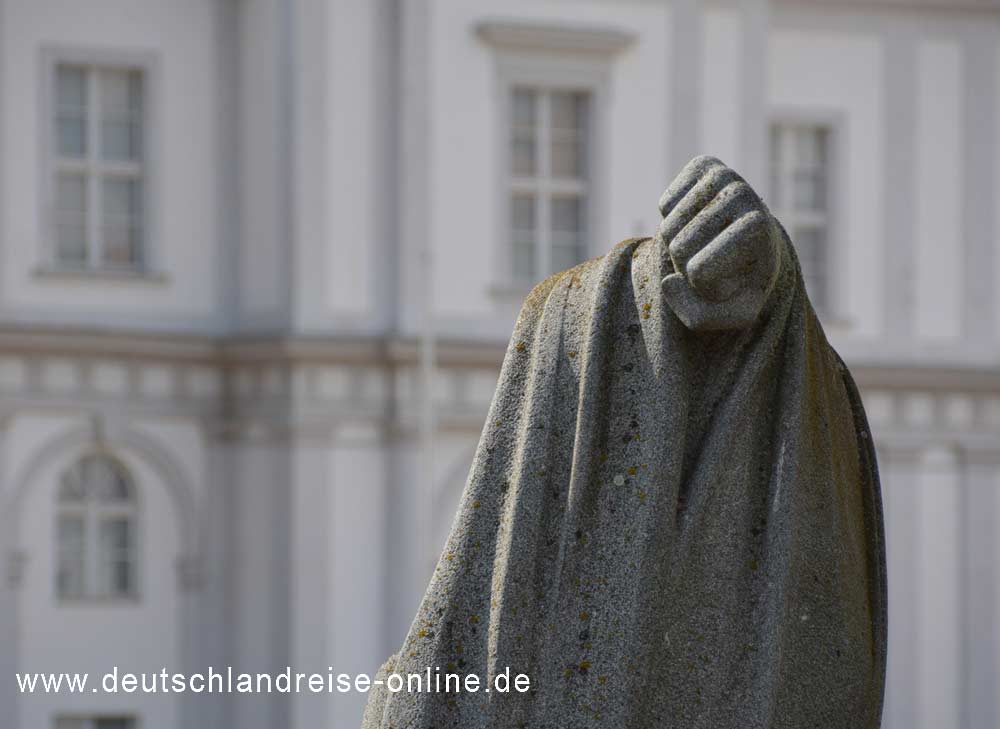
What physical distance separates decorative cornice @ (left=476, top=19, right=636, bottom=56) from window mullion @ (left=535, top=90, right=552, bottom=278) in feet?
1.78

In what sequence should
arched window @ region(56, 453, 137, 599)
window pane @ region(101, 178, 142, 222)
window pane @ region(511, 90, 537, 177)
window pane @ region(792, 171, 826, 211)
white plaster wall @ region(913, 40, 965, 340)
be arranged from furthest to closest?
1. white plaster wall @ region(913, 40, 965, 340)
2. window pane @ region(792, 171, 826, 211)
3. window pane @ region(511, 90, 537, 177)
4. window pane @ region(101, 178, 142, 222)
5. arched window @ region(56, 453, 137, 599)

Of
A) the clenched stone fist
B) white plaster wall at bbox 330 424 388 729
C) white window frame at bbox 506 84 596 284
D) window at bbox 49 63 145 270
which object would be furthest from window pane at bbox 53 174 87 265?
the clenched stone fist

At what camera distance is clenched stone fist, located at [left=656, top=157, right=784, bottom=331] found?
3803 mm

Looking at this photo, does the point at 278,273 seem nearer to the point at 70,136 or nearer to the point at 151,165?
the point at 151,165

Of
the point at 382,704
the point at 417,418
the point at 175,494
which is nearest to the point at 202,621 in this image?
the point at 175,494

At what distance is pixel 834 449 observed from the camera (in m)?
4.00

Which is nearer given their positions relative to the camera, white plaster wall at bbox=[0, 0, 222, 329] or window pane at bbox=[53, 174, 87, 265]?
white plaster wall at bbox=[0, 0, 222, 329]

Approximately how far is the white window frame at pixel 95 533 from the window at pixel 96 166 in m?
2.17

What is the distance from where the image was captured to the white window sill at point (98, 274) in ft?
81.9

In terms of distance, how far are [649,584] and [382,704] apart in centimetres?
52

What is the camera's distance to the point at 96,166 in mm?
25094

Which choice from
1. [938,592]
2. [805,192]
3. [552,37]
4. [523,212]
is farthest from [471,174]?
[938,592]

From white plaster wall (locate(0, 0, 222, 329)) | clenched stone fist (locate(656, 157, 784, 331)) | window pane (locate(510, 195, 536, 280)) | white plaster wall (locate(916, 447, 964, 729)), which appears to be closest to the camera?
clenched stone fist (locate(656, 157, 784, 331))

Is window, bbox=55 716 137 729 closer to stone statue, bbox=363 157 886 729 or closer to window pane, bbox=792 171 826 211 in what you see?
window pane, bbox=792 171 826 211
